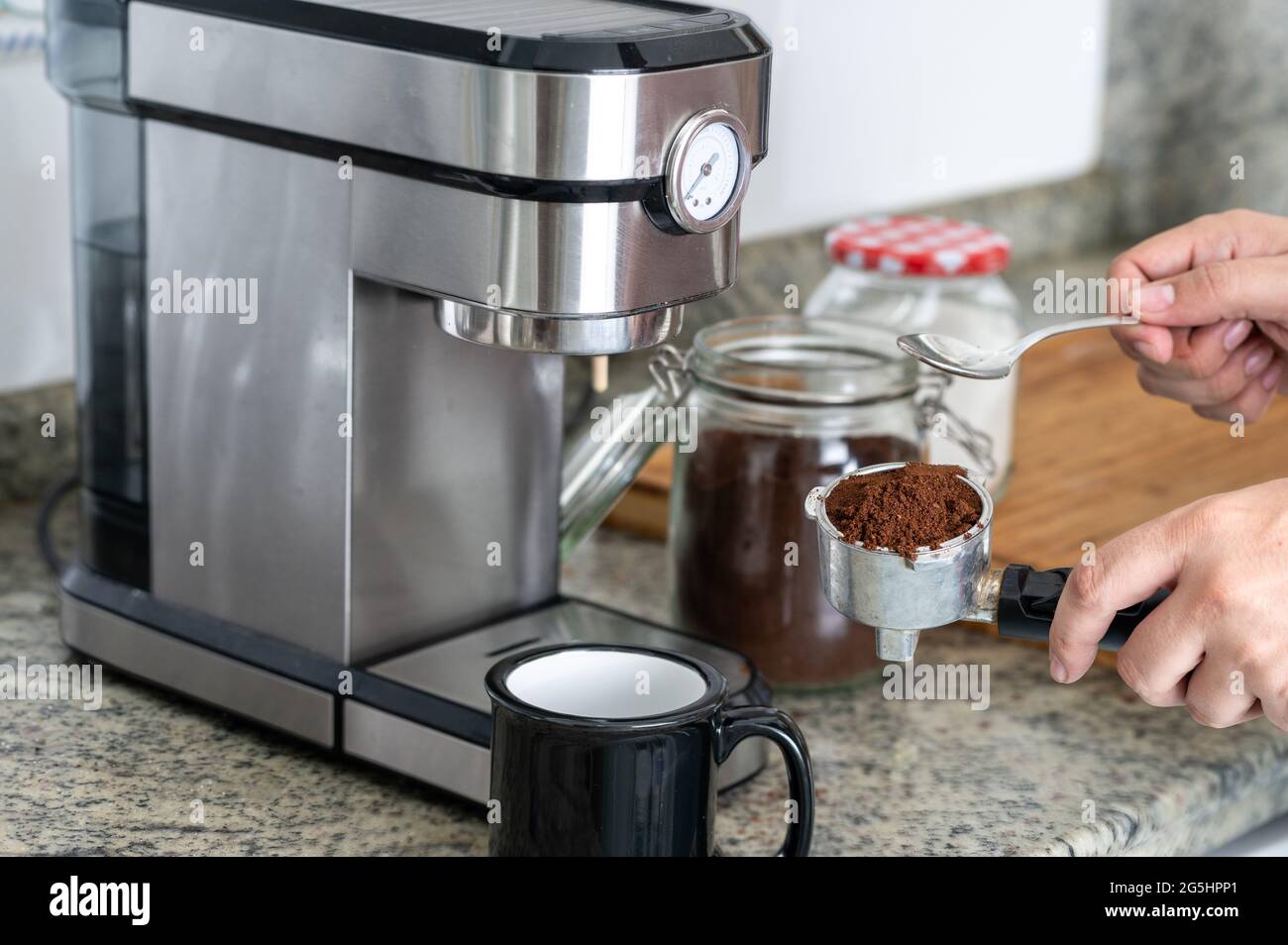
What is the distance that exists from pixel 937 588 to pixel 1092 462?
0.61 metres

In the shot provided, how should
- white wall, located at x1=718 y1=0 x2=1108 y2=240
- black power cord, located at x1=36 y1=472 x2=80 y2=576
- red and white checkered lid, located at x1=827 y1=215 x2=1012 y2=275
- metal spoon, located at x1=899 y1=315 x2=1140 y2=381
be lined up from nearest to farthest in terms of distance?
metal spoon, located at x1=899 y1=315 x2=1140 y2=381, black power cord, located at x1=36 y1=472 x2=80 y2=576, red and white checkered lid, located at x1=827 y1=215 x2=1012 y2=275, white wall, located at x1=718 y1=0 x2=1108 y2=240

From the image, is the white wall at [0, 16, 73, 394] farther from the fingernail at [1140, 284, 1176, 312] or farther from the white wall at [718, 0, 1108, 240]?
the fingernail at [1140, 284, 1176, 312]

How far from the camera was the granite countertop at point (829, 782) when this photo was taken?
72 centimetres

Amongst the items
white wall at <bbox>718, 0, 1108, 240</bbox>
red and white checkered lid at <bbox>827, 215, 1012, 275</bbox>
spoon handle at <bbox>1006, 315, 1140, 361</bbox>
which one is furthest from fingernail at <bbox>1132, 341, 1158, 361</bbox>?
white wall at <bbox>718, 0, 1108, 240</bbox>

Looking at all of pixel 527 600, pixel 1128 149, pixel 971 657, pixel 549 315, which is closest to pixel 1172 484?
pixel 971 657

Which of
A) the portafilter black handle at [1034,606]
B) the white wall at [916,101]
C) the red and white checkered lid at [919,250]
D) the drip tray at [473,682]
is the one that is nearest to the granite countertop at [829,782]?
the drip tray at [473,682]

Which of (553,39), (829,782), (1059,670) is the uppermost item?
(553,39)

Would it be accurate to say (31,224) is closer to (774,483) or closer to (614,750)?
(774,483)

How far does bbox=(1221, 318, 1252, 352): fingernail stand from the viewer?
0.87 m

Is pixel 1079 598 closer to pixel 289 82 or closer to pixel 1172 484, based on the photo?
pixel 289 82

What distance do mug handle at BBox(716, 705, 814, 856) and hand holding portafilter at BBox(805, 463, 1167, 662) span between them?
0.05m

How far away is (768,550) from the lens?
2.78 feet

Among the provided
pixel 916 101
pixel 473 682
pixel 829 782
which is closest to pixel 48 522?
pixel 473 682
